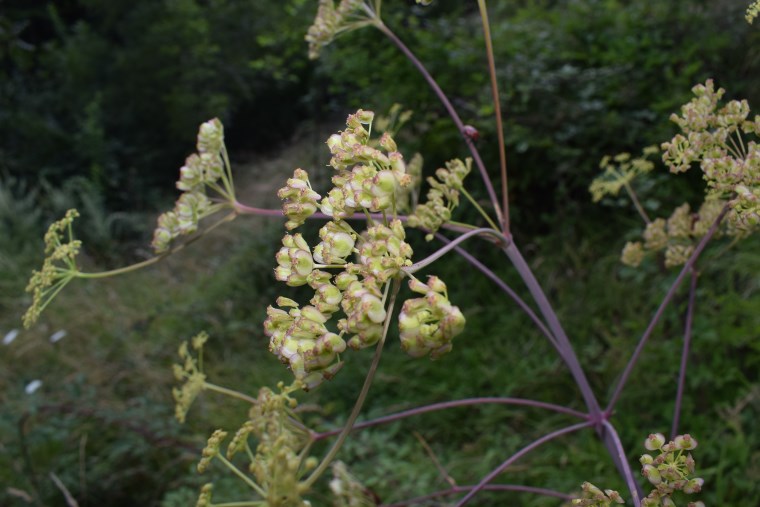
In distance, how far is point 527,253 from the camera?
10.6 feet

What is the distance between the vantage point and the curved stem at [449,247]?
20.6 inches

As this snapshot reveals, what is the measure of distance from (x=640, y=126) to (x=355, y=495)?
2277 millimetres

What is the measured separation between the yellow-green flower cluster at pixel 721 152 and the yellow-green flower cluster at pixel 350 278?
0.34 m

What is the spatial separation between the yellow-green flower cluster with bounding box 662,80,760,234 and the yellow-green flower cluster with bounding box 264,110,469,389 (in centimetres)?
34

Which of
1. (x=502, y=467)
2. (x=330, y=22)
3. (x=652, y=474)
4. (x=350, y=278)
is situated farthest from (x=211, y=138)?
(x=652, y=474)

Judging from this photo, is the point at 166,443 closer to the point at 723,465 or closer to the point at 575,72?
the point at 723,465

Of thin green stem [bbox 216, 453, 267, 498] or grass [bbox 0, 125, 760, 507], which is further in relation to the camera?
grass [bbox 0, 125, 760, 507]

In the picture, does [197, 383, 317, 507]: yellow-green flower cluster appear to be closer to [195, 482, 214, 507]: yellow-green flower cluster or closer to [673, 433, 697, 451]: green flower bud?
[195, 482, 214, 507]: yellow-green flower cluster

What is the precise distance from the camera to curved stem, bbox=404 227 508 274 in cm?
52

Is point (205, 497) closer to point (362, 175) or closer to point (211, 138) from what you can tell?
point (362, 175)

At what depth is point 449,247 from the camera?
58 centimetres

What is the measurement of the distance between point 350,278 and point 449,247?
0.10 m

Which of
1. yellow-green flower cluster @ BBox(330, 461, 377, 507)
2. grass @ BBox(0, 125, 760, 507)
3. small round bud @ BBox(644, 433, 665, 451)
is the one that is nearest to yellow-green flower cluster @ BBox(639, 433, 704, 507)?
small round bud @ BBox(644, 433, 665, 451)

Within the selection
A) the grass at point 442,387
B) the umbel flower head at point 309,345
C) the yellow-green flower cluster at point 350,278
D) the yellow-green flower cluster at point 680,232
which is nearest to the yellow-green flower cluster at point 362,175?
the yellow-green flower cluster at point 350,278
